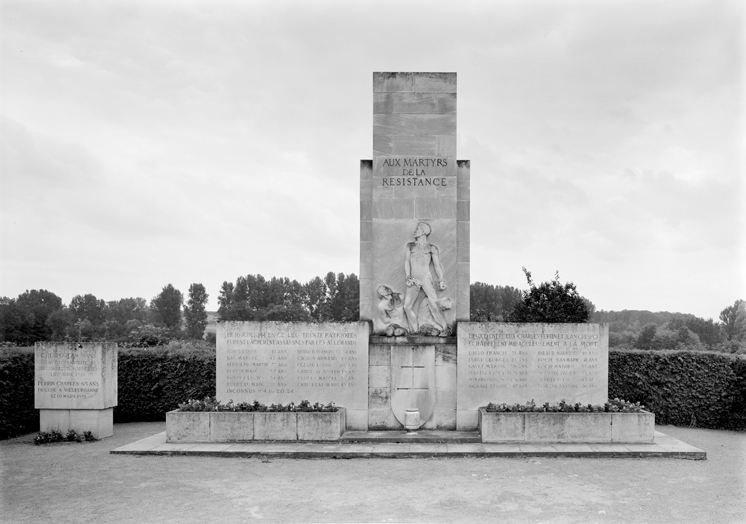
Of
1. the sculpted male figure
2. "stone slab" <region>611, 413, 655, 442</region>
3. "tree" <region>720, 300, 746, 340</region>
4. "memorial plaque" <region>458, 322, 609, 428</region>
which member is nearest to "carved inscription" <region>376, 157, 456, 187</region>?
the sculpted male figure

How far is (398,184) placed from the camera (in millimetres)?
15422

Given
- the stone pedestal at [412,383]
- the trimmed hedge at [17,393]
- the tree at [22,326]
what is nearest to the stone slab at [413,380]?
the stone pedestal at [412,383]

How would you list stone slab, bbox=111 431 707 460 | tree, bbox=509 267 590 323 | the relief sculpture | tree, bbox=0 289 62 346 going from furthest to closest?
tree, bbox=0 289 62 346
tree, bbox=509 267 590 323
the relief sculpture
stone slab, bbox=111 431 707 460

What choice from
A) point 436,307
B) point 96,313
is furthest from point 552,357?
point 96,313

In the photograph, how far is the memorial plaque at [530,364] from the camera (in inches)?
569

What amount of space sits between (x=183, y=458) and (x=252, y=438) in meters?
1.56

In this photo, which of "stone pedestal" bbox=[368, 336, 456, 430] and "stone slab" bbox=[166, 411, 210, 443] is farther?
"stone pedestal" bbox=[368, 336, 456, 430]

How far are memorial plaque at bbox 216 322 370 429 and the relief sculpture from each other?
726 mm

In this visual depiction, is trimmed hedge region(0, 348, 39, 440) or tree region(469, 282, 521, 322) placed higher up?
tree region(469, 282, 521, 322)

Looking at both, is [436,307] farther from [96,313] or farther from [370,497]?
[96,313]

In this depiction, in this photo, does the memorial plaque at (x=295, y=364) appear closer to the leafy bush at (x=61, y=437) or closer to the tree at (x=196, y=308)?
the leafy bush at (x=61, y=437)

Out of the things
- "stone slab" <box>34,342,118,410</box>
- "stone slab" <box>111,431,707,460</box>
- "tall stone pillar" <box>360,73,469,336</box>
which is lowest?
"stone slab" <box>111,431,707,460</box>

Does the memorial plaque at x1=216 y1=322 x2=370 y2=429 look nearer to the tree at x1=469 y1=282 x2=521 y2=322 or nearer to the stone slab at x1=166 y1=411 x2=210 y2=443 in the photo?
the stone slab at x1=166 y1=411 x2=210 y2=443

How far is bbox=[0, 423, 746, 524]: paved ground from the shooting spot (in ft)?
28.7
